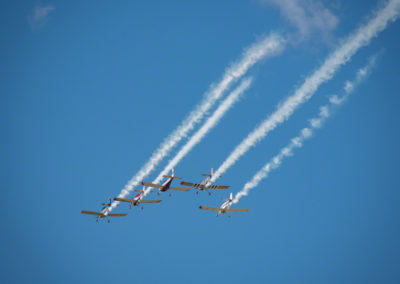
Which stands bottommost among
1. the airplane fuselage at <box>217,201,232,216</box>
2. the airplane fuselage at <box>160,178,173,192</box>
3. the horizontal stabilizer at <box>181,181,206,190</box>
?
the airplane fuselage at <box>217,201,232,216</box>

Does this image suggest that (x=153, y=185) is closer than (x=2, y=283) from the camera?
Yes

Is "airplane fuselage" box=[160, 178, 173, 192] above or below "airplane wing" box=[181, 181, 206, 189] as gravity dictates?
above

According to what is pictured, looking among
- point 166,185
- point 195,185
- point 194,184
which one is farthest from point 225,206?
point 166,185

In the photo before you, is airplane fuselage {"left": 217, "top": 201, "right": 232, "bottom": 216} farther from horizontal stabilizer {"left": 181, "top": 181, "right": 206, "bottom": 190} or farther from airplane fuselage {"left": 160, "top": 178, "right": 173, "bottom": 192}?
airplane fuselage {"left": 160, "top": 178, "right": 173, "bottom": 192}

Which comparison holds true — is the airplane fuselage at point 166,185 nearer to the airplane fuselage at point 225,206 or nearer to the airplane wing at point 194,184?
the airplane wing at point 194,184

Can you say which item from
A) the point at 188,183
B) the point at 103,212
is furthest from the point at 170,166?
the point at 103,212

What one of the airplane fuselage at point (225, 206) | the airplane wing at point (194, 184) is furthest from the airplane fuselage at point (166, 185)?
the airplane fuselage at point (225, 206)

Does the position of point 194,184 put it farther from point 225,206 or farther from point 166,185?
point 225,206

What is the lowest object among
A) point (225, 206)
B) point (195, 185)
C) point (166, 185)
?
point (225, 206)

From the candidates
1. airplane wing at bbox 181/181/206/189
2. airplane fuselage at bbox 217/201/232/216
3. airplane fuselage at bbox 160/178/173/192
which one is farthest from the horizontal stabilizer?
airplane fuselage at bbox 217/201/232/216

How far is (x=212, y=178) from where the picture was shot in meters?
56.9

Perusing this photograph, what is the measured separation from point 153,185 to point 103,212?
30.2ft

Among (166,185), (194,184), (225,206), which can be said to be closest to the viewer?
(194,184)

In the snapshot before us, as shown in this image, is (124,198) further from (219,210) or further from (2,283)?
(2,283)
